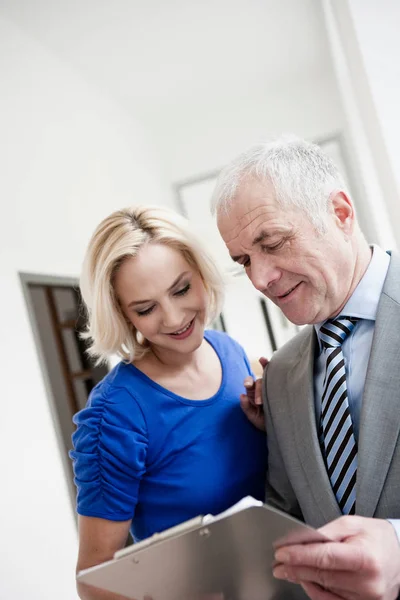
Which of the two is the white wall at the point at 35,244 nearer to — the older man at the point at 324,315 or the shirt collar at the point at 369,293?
the older man at the point at 324,315

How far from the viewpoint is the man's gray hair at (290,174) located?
4.19 feet

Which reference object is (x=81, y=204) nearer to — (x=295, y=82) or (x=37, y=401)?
(x=37, y=401)

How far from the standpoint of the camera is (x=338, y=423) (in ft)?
4.06

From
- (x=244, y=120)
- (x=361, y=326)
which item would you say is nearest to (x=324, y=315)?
(x=361, y=326)

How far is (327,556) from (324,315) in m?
0.57

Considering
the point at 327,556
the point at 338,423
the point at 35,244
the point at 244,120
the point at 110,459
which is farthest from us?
the point at 244,120

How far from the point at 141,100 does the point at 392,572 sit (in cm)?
602

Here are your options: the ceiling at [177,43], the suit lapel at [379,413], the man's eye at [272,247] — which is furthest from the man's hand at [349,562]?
the ceiling at [177,43]

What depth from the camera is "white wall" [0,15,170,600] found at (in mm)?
3082

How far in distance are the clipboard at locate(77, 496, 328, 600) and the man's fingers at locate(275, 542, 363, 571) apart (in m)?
0.01

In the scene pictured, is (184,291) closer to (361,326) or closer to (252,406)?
(252,406)

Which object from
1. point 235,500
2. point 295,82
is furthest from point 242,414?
point 295,82

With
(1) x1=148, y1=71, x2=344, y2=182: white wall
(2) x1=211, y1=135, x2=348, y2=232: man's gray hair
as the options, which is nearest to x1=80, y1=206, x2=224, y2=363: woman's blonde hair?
(2) x1=211, y1=135, x2=348, y2=232: man's gray hair

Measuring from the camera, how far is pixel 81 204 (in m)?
4.70
